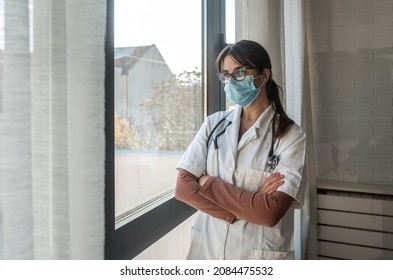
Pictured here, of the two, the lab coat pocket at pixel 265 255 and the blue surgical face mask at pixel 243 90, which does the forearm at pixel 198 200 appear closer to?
the lab coat pocket at pixel 265 255

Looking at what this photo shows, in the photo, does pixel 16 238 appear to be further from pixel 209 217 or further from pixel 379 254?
pixel 379 254

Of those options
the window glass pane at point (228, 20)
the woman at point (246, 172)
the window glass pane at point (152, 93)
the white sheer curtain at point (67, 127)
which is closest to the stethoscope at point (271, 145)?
the woman at point (246, 172)

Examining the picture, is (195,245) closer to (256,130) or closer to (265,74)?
(256,130)

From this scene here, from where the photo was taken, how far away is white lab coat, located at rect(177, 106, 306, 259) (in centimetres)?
112

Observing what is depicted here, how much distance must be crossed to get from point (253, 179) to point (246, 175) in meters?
0.03

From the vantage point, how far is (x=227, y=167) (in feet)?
3.92

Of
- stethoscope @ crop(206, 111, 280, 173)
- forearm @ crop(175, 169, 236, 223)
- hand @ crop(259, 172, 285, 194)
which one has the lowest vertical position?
forearm @ crop(175, 169, 236, 223)

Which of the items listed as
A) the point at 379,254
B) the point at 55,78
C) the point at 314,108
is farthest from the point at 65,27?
the point at 379,254

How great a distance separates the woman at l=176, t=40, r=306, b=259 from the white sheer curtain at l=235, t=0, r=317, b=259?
605mm

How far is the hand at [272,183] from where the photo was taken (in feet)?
3.55

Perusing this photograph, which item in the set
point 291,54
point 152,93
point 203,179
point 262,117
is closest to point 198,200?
point 203,179

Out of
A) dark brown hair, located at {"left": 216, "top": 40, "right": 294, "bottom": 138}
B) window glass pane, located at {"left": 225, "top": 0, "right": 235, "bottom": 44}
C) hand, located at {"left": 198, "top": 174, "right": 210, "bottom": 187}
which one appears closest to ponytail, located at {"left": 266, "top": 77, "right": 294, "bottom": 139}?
dark brown hair, located at {"left": 216, "top": 40, "right": 294, "bottom": 138}

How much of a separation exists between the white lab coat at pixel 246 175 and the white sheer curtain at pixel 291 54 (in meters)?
0.71

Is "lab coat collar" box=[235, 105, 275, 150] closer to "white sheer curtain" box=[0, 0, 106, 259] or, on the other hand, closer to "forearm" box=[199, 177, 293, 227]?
"forearm" box=[199, 177, 293, 227]
